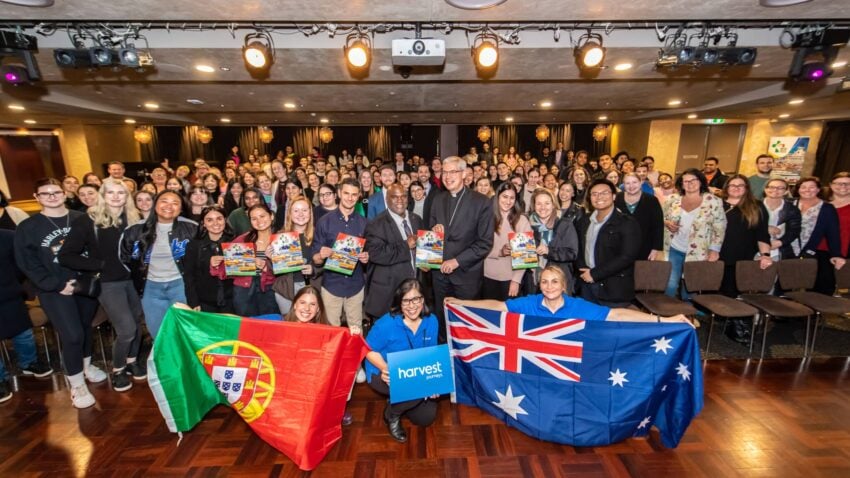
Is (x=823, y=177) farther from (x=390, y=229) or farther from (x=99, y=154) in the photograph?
(x=99, y=154)

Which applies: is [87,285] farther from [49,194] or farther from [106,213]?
[49,194]

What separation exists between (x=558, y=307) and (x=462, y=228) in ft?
3.66

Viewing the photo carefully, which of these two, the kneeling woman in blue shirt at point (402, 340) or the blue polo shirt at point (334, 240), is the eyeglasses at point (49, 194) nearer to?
the blue polo shirt at point (334, 240)

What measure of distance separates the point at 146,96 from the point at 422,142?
10560 millimetres

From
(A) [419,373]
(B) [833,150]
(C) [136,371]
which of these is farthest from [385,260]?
(B) [833,150]

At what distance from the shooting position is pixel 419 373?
231 cm

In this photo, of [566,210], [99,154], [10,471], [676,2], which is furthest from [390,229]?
[99,154]

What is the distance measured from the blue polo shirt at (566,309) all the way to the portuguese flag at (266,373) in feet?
3.61

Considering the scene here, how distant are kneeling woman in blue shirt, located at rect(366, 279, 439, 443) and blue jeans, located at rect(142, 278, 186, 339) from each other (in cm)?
175

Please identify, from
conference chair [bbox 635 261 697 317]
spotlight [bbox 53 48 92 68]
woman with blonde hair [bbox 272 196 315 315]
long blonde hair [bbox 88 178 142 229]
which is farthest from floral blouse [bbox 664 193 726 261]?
spotlight [bbox 53 48 92 68]

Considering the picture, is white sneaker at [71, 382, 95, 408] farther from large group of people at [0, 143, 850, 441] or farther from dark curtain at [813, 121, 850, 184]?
dark curtain at [813, 121, 850, 184]

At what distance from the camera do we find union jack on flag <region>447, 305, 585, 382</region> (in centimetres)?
231

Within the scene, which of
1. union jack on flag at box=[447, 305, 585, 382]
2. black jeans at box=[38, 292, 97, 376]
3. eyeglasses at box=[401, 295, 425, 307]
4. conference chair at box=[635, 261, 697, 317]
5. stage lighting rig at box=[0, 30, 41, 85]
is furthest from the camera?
stage lighting rig at box=[0, 30, 41, 85]

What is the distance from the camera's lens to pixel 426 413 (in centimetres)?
258
